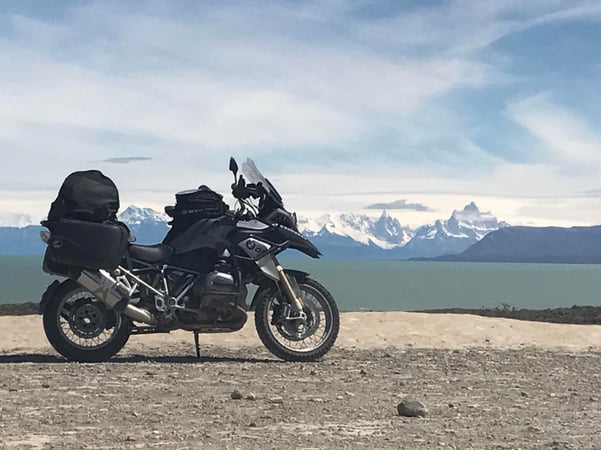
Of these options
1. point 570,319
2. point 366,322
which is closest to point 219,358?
point 366,322

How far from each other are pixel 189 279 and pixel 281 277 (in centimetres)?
103

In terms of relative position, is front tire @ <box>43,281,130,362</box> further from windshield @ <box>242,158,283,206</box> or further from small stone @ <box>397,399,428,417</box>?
small stone @ <box>397,399,428,417</box>

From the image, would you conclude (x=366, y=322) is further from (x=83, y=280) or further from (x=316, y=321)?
(x=83, y=280)

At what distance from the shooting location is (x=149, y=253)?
1032cm

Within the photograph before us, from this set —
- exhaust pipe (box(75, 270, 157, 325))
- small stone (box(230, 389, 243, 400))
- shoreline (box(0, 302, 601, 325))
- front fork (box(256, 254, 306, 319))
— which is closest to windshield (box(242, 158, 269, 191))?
front fork (box(256, 254, 306, 319))

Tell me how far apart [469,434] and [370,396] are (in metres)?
1.73

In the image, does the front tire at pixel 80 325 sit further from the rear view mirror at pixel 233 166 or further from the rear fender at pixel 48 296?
the rear view mirror at pixel 233 166

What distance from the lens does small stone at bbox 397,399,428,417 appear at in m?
6.81

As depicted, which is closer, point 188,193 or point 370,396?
point 370,396

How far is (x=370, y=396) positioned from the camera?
7.79m

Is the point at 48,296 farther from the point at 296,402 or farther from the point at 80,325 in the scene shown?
the point at 296,402

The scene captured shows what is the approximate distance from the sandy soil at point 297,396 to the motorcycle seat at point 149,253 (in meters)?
1.14

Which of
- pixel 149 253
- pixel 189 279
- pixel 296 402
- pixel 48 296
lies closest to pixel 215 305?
pixel 189 279

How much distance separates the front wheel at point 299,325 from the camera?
10414 mm
